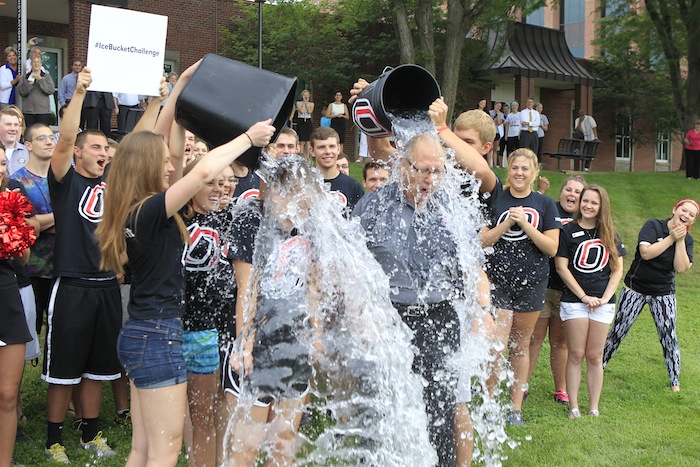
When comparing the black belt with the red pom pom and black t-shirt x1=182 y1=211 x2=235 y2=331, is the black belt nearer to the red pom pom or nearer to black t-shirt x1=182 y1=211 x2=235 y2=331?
black t-shirt x1=182 y1=211 x2=235 y2=331

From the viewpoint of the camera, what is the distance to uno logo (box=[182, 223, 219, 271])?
12.4 feet

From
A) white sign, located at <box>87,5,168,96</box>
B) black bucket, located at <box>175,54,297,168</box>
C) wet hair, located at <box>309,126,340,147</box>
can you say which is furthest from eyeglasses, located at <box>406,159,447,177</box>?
white sign, located at <box>87,5,168,96</box>

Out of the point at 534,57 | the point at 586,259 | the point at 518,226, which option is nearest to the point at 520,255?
the point at 518,226

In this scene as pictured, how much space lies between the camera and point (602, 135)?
108ft

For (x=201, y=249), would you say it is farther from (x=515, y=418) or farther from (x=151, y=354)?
(x=515, y=418)

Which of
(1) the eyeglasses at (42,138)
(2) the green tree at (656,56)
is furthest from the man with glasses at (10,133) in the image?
(2) the green tree at (656,56)

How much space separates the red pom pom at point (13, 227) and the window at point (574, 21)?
1705 inches

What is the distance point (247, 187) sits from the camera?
469 centimetres

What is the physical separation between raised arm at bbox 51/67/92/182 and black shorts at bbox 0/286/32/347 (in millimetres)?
820

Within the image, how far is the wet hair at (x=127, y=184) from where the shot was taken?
326 centimetres

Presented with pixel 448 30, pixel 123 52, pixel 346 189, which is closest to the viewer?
pixel 346 189

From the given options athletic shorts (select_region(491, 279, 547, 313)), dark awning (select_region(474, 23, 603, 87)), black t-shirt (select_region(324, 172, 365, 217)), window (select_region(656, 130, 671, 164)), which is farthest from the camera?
window (select_region(656, 130, 671, 164))

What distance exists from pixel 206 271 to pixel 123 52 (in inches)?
168

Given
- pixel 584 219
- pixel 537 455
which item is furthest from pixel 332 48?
pixel 537 455
